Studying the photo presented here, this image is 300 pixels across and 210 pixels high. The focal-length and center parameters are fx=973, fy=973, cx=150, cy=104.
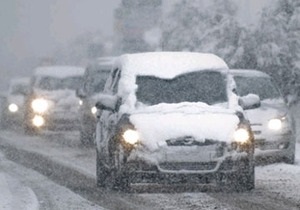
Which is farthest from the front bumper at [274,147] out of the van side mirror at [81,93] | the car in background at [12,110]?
the car in background at [12,110]

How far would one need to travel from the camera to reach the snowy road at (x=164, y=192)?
37.3 ft

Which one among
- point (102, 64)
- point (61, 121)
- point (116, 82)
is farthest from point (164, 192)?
point (61, 121)

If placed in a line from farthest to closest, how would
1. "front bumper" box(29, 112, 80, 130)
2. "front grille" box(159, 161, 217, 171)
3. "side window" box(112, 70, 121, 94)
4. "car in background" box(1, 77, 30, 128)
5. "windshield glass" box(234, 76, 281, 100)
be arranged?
"car in background" box(1, 77, 30, 128) < "front bumper" box(29, 112, 80, 130) < "windshield glass" box(234, 76, 281, 100) < "side window" box(112, 70, 121, 94) < "front grille" box(159, 161, 217, 171)

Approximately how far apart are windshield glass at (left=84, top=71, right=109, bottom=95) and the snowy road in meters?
2.34

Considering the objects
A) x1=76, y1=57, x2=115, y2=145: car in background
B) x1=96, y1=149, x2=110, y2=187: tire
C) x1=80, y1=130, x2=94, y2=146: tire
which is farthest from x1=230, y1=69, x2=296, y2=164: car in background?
x1=80, y1=130, x2=94, y2=146: tire

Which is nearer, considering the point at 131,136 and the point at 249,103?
the point at 131,136

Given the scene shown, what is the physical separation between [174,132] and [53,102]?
13.9 m

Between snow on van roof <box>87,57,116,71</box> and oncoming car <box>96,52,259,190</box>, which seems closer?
oncoming car <box>96,52,259,190</box>

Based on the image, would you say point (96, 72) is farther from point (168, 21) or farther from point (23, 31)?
point (23, 31)

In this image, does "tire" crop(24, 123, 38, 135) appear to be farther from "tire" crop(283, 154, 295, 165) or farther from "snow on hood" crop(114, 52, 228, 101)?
"snow on hood" crop(114, 52, 228, 101)

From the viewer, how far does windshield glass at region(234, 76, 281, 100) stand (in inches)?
709

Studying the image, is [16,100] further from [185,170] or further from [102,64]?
[185,170]

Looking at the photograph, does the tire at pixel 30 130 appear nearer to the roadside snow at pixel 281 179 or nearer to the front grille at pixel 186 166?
the roadside snow at pixel 281 179

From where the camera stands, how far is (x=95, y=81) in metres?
22.1
